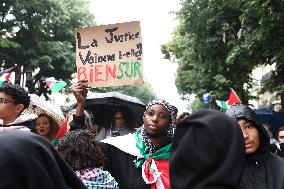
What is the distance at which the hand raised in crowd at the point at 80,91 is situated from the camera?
4496mm

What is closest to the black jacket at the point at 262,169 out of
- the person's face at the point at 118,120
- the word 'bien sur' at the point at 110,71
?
the word 'bien sur' at the point at 110,71

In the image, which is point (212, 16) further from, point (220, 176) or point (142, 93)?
point (142, 93)

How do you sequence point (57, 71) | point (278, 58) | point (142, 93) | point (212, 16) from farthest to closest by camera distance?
point (142, 93) → point (57, 71) → point (212, 16) → point (278, 58)

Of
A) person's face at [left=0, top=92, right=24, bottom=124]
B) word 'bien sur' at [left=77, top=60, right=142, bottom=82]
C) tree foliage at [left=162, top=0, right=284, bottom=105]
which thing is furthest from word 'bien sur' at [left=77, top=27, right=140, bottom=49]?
tree foliage at [left=162, top=0, right=284, bottom=105]

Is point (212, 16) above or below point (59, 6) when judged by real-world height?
below

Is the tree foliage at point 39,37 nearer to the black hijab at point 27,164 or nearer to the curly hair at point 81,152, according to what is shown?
the curly hair at point 81,152

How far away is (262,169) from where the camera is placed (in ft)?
10.9

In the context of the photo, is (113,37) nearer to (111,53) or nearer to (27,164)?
(111,53)

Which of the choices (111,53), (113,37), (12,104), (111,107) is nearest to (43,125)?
(12,104)

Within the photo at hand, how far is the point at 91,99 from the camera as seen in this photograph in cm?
773

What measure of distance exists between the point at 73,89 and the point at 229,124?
8.77 ft

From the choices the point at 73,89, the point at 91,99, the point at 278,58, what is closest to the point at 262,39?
the point at 278,58

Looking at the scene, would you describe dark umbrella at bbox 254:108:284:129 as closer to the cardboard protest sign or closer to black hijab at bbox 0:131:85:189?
the cardboard protest sign

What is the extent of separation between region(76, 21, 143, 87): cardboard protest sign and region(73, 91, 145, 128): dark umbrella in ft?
6.26
